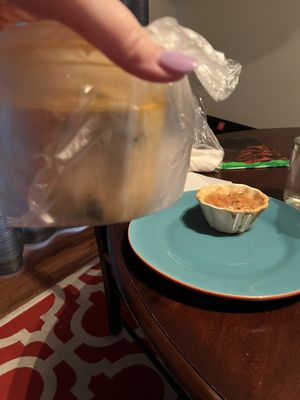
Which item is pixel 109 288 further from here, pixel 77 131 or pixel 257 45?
pixel 257 45

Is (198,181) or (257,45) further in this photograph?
(257,45)

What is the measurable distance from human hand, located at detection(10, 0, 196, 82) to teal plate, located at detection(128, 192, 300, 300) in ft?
1.08

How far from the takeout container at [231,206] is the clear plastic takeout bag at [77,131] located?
1.04ft

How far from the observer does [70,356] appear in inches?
40.3

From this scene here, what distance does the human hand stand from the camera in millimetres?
157

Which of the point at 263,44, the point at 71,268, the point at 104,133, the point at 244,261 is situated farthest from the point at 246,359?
the point at 263,44

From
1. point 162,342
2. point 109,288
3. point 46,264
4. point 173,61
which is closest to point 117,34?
point 173,61

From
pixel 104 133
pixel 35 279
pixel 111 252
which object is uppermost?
pixel 104 133

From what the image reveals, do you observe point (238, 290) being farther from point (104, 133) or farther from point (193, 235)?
point (104, 133)

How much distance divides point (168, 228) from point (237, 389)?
27 cm

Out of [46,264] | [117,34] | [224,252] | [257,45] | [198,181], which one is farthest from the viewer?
[257,45]

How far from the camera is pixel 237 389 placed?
1.13 feet

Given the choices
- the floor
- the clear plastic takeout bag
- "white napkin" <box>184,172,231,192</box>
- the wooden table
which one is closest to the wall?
the floor

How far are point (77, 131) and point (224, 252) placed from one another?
0.37m
